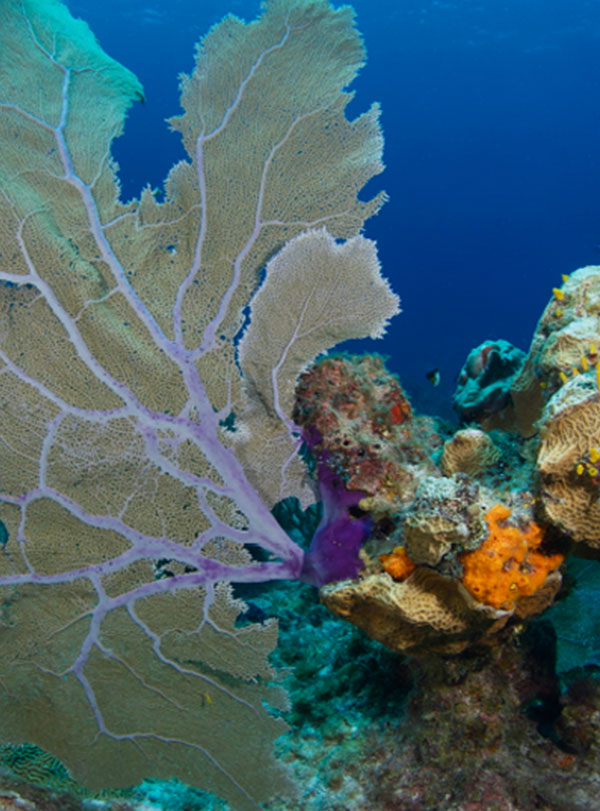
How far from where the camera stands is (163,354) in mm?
2984

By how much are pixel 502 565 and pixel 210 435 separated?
5.94 feet

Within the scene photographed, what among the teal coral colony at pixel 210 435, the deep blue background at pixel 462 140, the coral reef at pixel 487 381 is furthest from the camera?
the deep blue background at pixel 462 140

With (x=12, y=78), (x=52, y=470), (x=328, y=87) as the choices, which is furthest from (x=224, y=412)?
(x=12, y=78)

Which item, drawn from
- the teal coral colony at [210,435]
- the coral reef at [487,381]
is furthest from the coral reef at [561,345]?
the coral reef at [487,381]

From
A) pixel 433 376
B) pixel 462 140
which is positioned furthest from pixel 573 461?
pixel 462 140

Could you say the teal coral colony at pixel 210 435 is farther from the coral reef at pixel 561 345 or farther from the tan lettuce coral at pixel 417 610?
the tan lettuce coral at pixel 417 610

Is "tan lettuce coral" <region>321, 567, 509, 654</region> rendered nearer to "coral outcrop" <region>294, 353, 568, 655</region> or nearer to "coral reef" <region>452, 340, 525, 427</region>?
"coral outcrop" <region>294, 353, 568, 655</region>

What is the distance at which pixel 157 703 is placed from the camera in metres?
3.21

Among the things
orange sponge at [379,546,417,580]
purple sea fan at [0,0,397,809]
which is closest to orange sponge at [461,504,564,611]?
orange sponge at [379,546,417,580]

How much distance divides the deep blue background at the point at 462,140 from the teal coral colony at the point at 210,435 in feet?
132

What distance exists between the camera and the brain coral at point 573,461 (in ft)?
6.33

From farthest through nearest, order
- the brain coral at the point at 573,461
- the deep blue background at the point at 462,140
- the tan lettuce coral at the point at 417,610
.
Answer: the deep blue background at the point at 462,140, the tan lettuce coral at the point at 417,610, the brain coral at the point at 573,461

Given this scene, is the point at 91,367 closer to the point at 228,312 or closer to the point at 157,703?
the point at 228,312

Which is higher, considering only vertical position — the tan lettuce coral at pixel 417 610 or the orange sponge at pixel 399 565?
the orange sponge at pixel 399 565
